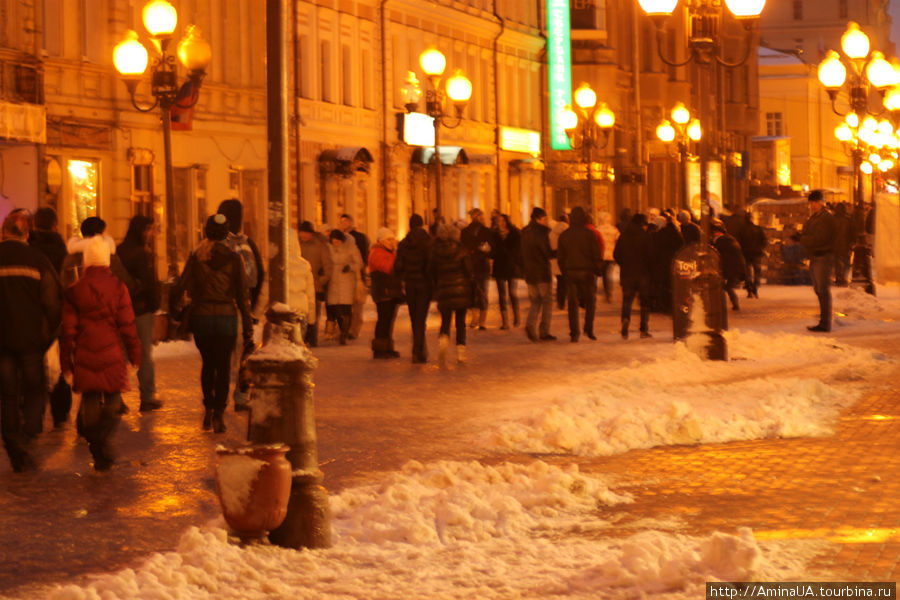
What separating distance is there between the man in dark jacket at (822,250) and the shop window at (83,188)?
14114 millimetres

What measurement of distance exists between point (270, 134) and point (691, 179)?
6343 cm

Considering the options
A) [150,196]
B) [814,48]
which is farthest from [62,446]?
[814,48]

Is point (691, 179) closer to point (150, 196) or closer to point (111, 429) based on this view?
point (150, 196)

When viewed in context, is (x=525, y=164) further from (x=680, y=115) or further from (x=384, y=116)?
(x=384, y=116)

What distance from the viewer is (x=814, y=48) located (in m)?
137

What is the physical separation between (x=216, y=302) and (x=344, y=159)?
2808cm

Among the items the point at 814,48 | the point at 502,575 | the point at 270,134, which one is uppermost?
the point at 814,48

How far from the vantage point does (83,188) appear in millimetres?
33875

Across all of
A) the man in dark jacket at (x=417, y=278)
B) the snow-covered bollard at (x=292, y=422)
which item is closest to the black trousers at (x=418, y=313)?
the man in dark jacket at (x=417, y=278)

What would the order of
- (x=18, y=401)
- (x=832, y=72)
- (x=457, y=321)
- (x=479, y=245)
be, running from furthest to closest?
(x=832, y=72) → (x=479, y=245) → (x=457, y=321) → (x=18, y=401)

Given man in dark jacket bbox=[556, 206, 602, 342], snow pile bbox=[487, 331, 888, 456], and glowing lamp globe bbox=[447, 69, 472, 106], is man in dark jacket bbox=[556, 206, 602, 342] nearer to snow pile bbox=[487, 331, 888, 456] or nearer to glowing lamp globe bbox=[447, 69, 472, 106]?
snow pile bbox=[487, 331, 888, 456]

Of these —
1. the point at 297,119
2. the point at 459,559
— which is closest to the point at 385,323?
Answer: the point at 459,559

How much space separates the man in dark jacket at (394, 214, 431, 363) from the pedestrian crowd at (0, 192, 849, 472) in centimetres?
2

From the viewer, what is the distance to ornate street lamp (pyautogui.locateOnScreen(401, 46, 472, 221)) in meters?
32.0
